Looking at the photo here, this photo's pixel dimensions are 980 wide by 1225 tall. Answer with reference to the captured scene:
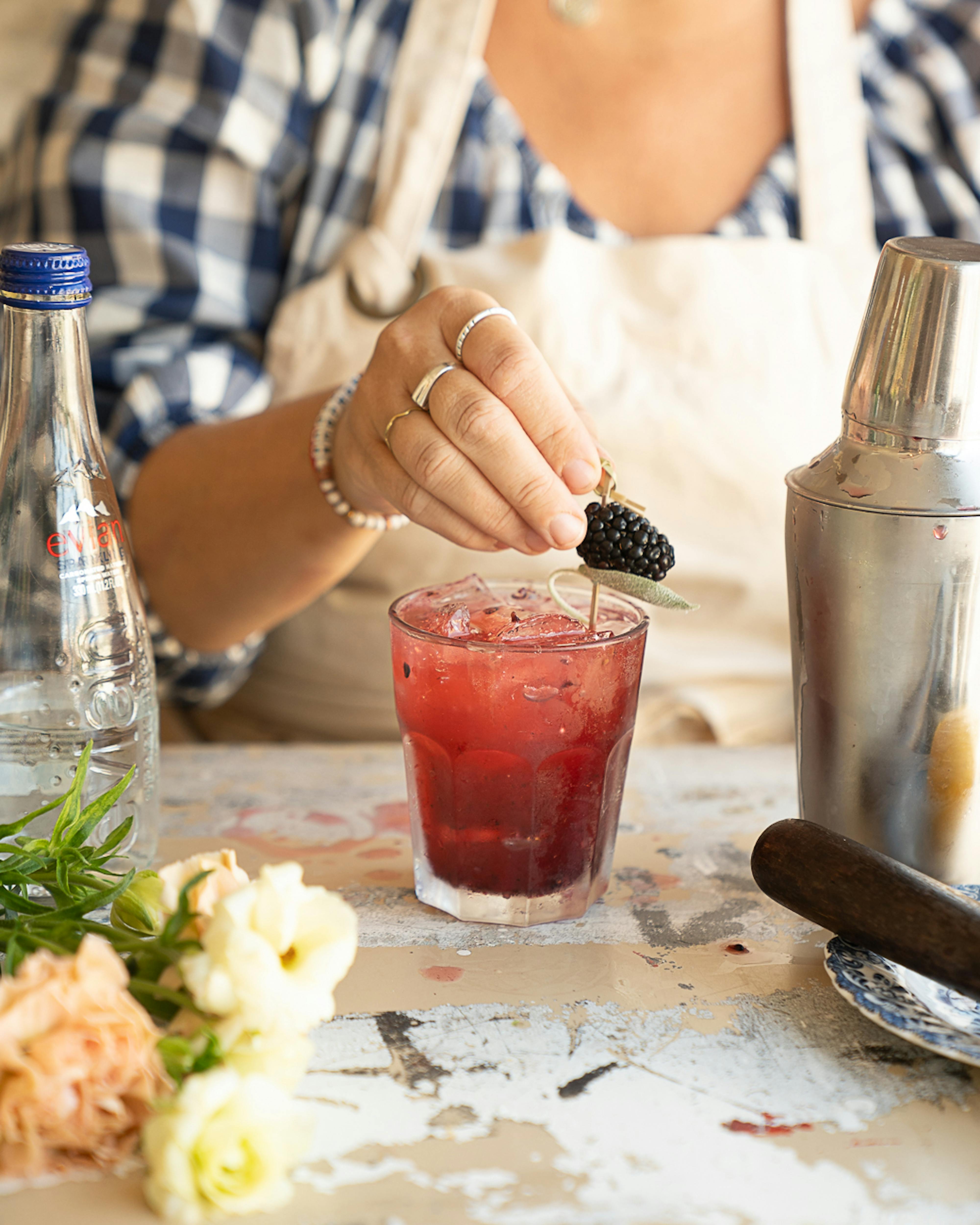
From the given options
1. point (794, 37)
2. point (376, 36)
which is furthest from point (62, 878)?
point (794, 37)

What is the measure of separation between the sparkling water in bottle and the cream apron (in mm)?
448

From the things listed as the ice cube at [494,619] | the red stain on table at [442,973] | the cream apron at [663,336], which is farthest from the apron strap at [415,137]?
the red stain on table at [442,973]

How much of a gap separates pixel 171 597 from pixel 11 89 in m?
0.52

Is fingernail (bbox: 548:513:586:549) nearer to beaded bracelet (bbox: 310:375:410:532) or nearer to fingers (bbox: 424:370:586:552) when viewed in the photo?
fingers (bbox: 424:370:586:552)

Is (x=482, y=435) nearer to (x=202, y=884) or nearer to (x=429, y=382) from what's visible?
(x=429, y=382)

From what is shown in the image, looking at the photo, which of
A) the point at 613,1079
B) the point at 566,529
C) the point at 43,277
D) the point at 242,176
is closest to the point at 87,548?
the point at 43,277

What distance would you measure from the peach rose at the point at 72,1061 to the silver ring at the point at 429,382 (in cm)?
33

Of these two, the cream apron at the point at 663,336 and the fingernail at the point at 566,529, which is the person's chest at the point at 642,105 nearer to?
the cream apron at the point at 663,336

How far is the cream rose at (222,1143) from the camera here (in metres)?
0.35

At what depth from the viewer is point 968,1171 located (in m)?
0.41

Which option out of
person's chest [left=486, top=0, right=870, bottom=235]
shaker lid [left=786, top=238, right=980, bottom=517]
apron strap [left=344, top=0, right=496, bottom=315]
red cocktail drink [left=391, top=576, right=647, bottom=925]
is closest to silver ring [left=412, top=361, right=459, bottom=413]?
red cocktail drink [left=391, top=576, right=647, bottom=925]

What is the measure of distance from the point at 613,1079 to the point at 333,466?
44 centimetres

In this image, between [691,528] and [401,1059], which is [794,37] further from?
[401,1059]

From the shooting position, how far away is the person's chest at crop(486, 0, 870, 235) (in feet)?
3.60
